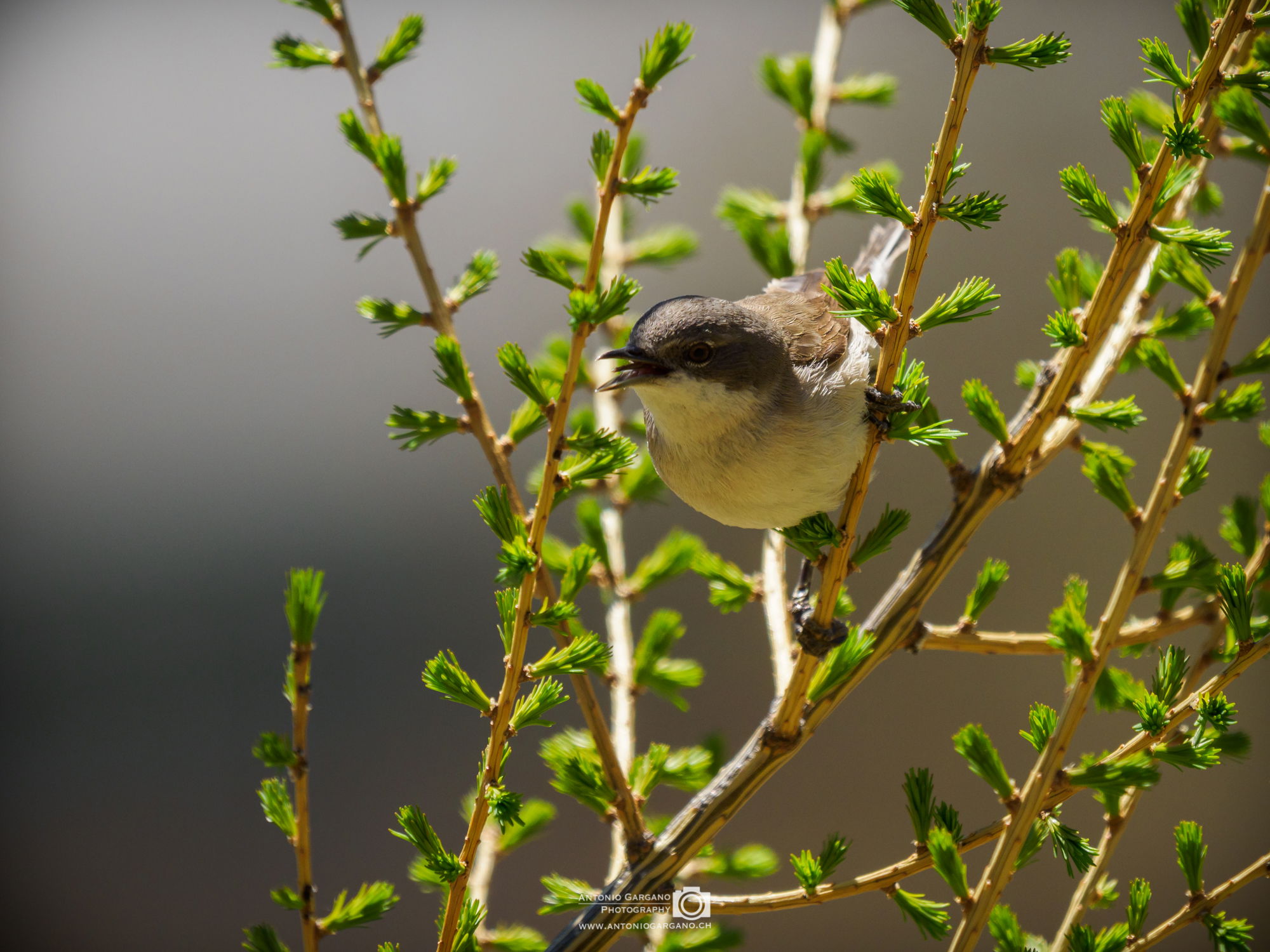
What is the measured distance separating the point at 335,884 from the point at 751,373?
5.14 ft

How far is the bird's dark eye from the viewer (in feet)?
2.78

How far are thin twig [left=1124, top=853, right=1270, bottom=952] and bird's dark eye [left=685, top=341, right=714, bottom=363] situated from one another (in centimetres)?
57

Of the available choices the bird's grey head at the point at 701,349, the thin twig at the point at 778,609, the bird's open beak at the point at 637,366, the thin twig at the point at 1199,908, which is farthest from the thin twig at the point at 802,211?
the thin twig at the point at 1199,908

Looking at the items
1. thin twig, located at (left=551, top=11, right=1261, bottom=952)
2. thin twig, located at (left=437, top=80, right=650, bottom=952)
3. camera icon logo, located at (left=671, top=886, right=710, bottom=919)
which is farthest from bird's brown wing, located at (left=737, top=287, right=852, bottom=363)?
camera icon logo, located at (left=671, top=886, right=710, bottom=919)

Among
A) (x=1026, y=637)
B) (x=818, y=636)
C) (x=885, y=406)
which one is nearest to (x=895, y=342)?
(x=885, y=406)

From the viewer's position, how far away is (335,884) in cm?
186

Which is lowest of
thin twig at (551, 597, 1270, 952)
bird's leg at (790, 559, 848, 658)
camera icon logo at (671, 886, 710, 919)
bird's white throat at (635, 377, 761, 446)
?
camera icon logo at (671, 886, 710, 919)

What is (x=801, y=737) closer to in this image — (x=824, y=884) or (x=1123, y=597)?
(x=824, y=884)

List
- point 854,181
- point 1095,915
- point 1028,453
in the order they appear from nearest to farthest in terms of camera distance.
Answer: point 854,181
point 1028,453
point 1095,915

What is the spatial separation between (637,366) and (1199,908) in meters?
0.59

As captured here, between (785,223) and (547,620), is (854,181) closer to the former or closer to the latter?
(547,620)

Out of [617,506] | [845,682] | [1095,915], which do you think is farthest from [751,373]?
[1095,915]

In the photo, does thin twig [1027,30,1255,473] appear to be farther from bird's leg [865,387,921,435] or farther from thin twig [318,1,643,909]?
thin twig [318,1,643,909]

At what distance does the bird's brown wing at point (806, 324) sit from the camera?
921mm
